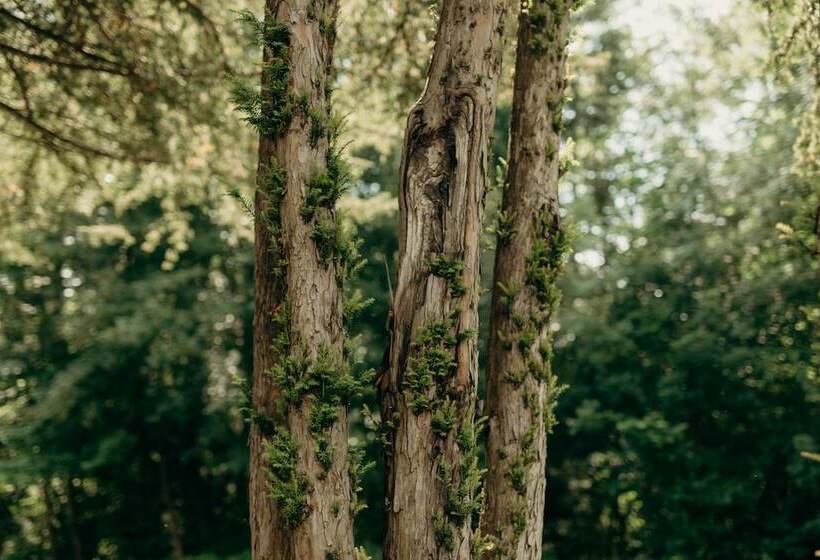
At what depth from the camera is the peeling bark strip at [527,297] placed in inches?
139

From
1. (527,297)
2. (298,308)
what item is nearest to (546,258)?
(527,297)

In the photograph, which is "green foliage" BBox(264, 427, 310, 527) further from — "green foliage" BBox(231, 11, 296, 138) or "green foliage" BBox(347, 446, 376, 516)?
"green foliage" BBox(231, 11, 296, 138)

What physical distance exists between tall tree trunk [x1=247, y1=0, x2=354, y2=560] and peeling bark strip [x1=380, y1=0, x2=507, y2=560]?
28 cm

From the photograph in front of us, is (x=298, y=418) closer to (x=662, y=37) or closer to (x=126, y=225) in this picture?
(x=126, y=225)

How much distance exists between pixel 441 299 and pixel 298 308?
67cm

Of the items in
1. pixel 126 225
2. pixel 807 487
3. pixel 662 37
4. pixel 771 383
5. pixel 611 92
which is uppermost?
pixel 662 37

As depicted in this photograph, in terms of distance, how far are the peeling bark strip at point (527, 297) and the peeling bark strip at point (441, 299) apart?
316 mm

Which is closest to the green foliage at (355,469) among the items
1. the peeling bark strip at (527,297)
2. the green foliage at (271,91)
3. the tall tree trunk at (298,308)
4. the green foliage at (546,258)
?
the tall tree trunk at (298,308)

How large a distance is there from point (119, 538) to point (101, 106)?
12848 millimetres

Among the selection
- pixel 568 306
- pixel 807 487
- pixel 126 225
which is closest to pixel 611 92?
pixel 568 306

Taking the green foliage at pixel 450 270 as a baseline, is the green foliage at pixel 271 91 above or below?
above

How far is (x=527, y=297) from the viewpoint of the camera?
143 inches

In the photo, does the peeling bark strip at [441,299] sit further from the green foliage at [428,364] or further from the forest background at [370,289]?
the forest background at [370,289]

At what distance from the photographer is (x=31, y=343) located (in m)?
14.3
